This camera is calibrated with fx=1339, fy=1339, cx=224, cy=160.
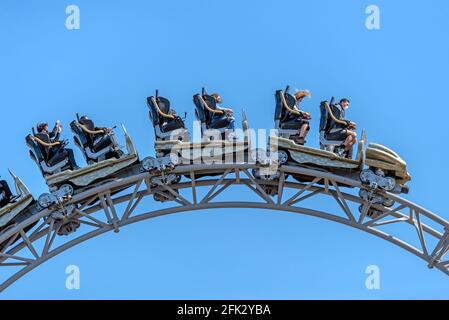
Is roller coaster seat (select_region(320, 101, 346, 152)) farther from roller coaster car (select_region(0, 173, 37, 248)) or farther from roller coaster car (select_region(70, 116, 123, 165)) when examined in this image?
roller coaster car (select_region(0, 173, 37, 248))

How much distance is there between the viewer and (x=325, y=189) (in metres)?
27.2

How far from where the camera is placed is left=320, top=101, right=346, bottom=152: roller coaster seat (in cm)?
2747

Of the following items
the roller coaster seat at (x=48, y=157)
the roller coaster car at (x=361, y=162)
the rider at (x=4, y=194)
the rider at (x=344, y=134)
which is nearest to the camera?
the roller coaster car at (x=361, y=162)

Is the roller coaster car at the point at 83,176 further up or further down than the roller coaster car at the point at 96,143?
further down

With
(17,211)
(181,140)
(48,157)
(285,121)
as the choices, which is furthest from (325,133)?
(17,211)

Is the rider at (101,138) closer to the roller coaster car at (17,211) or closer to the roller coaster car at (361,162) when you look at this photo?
the roller coaster car at (17,211)

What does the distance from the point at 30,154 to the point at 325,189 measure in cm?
622

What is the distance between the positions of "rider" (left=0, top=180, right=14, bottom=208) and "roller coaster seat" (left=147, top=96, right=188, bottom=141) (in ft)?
11.0

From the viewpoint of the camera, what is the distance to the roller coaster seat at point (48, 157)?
27781mm

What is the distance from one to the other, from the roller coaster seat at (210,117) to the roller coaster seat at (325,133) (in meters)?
1.92

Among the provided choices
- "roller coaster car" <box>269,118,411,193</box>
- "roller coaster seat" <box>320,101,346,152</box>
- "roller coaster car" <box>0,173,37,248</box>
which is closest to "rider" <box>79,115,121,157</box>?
"roller coaster car" <box>0,173,37,248</box>

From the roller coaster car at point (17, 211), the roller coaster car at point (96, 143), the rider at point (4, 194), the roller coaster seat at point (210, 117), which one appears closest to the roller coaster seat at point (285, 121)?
the roller coaster seat at point (210, 117)
